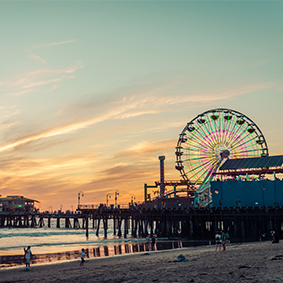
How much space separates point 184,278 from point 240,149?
66.2 metres

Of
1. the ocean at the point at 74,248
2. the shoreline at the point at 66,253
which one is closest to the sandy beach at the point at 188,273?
the shoreline at the point at 66,253

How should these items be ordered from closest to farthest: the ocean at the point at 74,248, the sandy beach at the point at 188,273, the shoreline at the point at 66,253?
the sandy beach at the point at 188,273 < the shoreline at the point at 66,253 < the ocean at the point at 74,248

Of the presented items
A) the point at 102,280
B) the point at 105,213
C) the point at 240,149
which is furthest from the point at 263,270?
the point at 240,149

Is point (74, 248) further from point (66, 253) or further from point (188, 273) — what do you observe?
point (188, 273)

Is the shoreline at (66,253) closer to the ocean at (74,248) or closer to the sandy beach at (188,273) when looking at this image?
the ocean at (74,248)

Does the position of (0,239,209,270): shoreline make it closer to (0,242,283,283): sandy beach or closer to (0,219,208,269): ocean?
(0,219,208,269): ocean

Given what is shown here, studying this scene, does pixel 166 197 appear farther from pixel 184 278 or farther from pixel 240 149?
pixel 184 278

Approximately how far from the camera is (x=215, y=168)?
260 ft

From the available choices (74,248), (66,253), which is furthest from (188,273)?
(74,248)

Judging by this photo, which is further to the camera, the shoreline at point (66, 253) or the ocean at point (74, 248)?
the ocean at point (74, 248)

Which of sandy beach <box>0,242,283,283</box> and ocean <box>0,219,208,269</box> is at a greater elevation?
sandy beach <box>0,242,283,283</box>

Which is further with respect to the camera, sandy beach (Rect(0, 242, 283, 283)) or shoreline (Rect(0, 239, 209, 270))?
shoreline (Rect(0, 239, 209, 270))

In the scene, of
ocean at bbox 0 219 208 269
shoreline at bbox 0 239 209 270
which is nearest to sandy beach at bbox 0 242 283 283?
shoreline at bbox 0 239 209 270

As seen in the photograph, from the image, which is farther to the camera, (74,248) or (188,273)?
(74,248)
